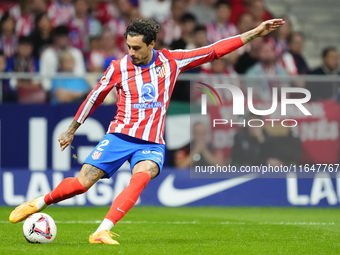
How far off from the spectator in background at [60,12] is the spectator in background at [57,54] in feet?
3.75

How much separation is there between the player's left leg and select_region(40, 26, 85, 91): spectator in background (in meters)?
5.72

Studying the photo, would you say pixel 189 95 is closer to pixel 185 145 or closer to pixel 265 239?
pixel 185 145

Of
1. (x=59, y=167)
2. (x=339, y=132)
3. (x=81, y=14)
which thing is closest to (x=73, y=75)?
(x=59, y=167)

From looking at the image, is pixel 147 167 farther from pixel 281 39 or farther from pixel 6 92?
pixel 281 39

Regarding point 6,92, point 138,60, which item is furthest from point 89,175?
point 6,92

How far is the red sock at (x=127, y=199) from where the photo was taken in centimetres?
566

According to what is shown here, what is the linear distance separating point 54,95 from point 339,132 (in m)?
4.91

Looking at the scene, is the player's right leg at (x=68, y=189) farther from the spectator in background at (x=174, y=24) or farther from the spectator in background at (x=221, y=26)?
the spectator in background at (x=221, y=26)

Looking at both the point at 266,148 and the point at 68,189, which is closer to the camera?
the point at 68,189

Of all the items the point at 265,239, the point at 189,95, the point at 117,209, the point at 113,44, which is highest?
the point at 113,44

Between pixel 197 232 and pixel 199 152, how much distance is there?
334cm

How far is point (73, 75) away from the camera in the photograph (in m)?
10.1

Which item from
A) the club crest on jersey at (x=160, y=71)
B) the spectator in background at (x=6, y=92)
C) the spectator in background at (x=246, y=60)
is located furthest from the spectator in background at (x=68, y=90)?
the club crest on jersey at (x=160, y=71)

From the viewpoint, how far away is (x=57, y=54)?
37.7 ft
